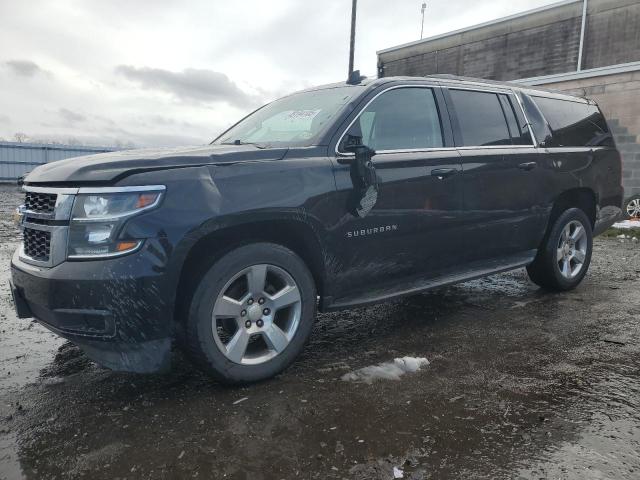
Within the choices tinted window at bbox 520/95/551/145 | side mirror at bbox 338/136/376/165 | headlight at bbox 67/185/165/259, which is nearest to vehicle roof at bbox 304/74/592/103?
tinted window at bbox 520/95/551/145

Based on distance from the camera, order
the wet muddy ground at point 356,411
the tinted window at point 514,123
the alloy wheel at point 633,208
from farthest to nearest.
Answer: the alloy wheel at point 633,208, the tinted window at point 514,123, the wet muddy ground at point 356,411

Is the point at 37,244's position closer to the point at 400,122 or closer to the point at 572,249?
the point at 400,122

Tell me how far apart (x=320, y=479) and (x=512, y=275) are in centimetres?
458

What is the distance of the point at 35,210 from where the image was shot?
275 cm

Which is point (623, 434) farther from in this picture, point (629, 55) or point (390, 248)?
point (629, 55)

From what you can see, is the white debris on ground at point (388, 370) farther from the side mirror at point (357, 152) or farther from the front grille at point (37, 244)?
the front grille at point (37, 244)

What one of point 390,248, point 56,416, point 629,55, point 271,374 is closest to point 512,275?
point 390,248

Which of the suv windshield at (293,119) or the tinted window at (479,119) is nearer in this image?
the suv windshield at (293,119)

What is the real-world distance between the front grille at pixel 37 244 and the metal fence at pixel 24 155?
20.7 meters

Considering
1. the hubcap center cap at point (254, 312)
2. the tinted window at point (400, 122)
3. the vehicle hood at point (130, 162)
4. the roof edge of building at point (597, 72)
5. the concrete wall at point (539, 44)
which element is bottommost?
the hubcap center cap at point (254, 312)

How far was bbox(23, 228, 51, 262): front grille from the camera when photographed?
261 centimetres

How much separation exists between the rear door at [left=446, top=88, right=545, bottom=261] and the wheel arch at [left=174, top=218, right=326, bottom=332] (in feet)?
4.68

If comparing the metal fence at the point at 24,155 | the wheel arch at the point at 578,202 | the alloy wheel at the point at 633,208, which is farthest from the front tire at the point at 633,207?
the metal fence at the point at 24,155

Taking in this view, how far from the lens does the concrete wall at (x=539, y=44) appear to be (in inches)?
642
